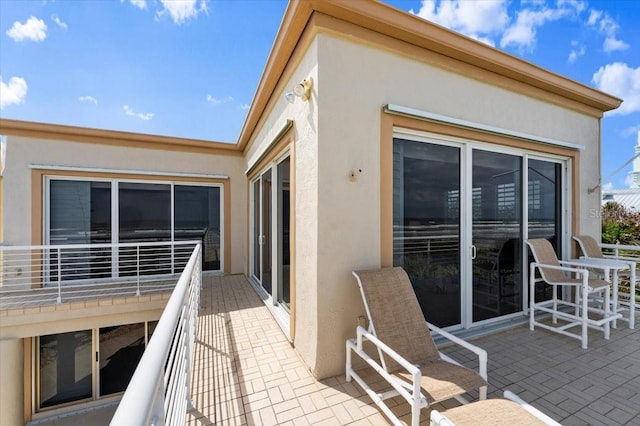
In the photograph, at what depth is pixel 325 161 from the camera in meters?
2.78

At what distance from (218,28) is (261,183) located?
13.7 feet

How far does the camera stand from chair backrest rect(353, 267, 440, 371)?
8.16 ft

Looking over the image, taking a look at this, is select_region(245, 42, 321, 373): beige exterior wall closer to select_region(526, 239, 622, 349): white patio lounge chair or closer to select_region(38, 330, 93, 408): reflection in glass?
select_region(526, 239, 622, 349): white patio lounge chair

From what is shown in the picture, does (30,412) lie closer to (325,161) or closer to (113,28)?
(325,161)

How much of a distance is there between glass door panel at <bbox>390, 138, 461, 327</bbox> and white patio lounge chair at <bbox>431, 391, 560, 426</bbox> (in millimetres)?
1758

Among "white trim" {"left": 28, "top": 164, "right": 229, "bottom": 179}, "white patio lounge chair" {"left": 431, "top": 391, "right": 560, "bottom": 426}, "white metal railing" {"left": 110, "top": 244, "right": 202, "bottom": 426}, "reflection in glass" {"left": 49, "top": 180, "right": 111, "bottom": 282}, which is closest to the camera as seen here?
"white metal railing" {"left": 110, "top": 244, "right": 202, "bottom": 426}

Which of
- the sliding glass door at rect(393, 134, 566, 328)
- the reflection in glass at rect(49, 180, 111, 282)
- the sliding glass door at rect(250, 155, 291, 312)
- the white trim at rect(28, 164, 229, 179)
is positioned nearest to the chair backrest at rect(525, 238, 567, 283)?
the sliding glass door at rect(393, 134, 566, 328)

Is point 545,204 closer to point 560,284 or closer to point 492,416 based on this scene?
point 560,284

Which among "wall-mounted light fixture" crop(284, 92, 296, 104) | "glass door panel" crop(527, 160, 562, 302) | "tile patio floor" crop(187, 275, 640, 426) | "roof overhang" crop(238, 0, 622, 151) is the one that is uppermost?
"roof overhang" crop(238, 0, 622, 151)

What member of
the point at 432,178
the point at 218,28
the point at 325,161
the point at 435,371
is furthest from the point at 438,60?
the point at 218,28

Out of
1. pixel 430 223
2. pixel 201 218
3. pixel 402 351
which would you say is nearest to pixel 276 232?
pixel 430 223

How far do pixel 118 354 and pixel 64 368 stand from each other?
101 centimetres

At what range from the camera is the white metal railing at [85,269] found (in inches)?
234

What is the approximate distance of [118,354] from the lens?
5.82m
